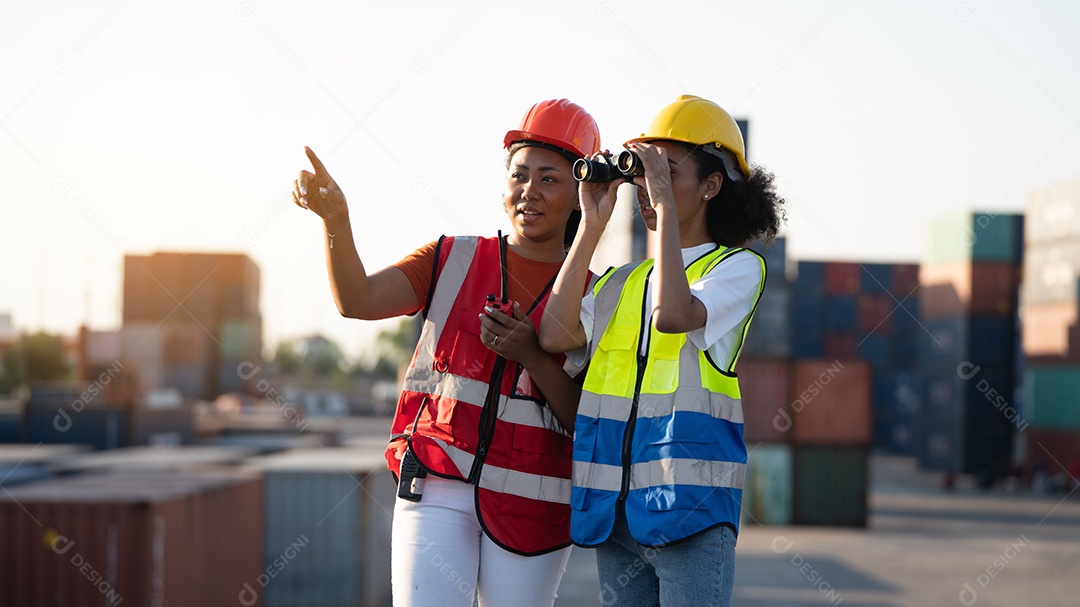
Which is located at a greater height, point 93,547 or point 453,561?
point 453,561

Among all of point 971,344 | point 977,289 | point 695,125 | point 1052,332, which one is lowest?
point 971,344

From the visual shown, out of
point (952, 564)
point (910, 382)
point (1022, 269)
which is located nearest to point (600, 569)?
point (952, 564)

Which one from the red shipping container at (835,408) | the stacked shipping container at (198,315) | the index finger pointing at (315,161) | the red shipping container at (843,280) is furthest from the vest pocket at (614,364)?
the red shipping container at (843,280)

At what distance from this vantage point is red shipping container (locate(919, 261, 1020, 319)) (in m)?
44.9

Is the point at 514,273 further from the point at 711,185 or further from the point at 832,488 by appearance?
the point at 832,488

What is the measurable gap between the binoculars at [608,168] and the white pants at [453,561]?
0.91m

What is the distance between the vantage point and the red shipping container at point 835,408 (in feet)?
94.2

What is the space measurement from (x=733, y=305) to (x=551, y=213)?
0.71 meters

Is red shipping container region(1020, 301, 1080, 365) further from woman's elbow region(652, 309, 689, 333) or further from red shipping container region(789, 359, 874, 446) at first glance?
woman's elbow region(652, 309, 689, 333)

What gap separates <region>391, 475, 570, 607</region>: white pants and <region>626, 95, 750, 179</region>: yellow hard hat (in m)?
1.11

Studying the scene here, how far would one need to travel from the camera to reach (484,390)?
117 inches

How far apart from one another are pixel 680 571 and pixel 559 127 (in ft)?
4.43

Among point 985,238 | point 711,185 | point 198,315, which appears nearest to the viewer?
point 711,185

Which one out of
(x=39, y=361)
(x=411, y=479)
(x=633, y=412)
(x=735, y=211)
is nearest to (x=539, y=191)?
(x=735, y=211)
